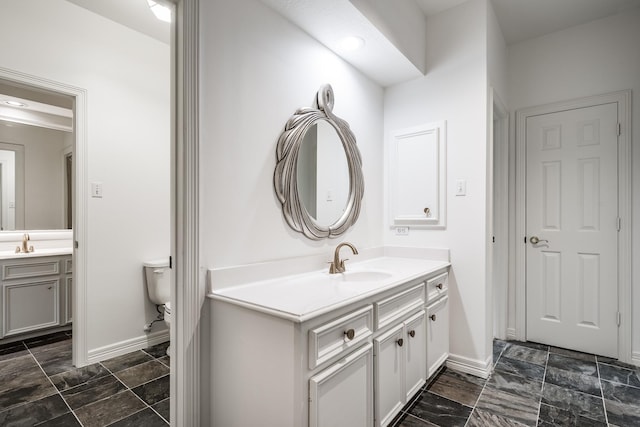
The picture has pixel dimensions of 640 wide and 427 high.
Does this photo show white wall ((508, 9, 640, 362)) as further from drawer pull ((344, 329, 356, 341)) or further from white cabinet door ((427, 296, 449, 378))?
drawer pull ((344, 329, 356, 341))

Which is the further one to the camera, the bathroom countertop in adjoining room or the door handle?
the door handle

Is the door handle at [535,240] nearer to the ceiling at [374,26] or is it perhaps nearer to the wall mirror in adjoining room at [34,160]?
the ceiling at [374,26]

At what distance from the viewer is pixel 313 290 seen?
149 centimetres

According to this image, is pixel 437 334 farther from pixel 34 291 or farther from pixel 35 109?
pixel 35 109

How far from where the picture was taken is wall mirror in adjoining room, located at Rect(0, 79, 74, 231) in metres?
3.13

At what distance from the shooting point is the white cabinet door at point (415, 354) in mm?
Answer: 1779

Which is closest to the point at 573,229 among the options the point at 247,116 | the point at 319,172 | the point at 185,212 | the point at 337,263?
the point at 337,263

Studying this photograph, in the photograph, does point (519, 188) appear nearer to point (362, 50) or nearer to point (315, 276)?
point (362, 50)

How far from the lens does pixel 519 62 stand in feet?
9.64

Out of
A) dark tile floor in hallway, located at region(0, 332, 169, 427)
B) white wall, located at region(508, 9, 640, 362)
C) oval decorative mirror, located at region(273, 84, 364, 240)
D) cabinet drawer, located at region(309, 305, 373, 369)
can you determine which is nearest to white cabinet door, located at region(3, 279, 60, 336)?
dark tile floor in hallway, located at region(0, 332, 169, 427)

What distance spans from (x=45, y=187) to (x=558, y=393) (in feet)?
15.5

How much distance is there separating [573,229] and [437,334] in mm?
1580

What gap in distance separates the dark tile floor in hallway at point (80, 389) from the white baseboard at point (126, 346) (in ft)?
0.17

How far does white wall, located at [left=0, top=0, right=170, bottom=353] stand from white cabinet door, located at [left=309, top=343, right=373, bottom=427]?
2038mm
